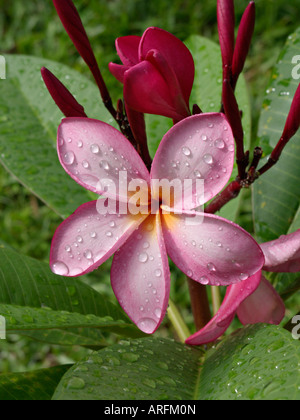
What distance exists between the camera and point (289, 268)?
76 cm

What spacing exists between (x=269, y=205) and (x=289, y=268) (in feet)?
1.38

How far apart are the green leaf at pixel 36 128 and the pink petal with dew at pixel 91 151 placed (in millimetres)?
459

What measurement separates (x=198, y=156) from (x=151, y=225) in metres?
0.12

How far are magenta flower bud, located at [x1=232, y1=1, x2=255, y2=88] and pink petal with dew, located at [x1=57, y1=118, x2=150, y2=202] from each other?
8.1 inches

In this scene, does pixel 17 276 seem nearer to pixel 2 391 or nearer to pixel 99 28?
pixel 2 391

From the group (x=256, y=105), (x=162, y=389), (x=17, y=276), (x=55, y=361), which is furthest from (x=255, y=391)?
(x=256, y=105)

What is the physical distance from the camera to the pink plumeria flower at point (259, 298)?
2.34 ft

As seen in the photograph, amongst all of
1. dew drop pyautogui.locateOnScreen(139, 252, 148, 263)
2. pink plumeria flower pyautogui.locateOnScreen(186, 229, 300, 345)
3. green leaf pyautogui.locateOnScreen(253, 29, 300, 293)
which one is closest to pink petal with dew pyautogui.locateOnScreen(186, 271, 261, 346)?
pink plumeria flower pyautogui.locateOnScreen(186, 229, 300, 345)

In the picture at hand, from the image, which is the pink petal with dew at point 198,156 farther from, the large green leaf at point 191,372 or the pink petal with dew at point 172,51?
the large green leaf at point 191,372

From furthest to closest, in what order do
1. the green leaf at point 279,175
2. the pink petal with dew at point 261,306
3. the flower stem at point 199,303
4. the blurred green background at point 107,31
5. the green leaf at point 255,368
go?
the blurred green background at point 107,31 → the green leaf at point 279,175 → the flower stem at point 199,303 → the pink petal with dew at point 261,306 → the green leaf at point 255,368

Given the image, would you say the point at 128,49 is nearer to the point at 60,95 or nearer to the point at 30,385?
the point at 60,95

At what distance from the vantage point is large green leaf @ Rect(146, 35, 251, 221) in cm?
121

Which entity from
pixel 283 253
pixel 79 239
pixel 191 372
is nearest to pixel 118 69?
pixel 79 239

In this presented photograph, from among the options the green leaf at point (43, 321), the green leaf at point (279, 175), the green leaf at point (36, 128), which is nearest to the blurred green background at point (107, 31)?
the green leaf at point (36, 128)
